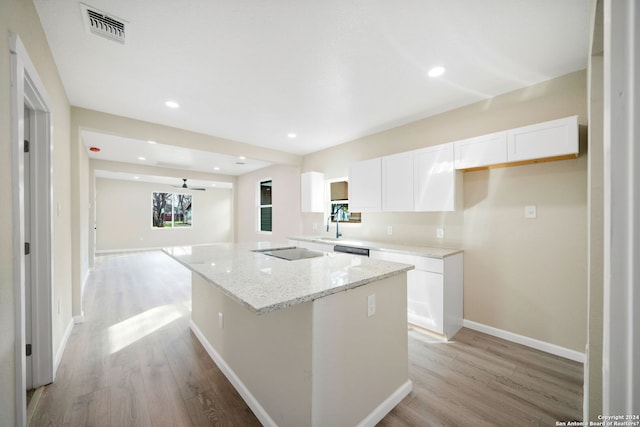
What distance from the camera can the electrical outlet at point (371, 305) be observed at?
1.54m

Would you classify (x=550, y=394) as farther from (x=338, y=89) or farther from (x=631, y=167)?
(x=338, y=89)

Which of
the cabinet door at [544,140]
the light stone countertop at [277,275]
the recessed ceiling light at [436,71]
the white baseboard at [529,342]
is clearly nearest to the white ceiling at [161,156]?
the light stone countertop at [277,275]

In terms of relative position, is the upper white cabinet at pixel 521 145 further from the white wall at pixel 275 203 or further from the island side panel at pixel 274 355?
the white wall at pixel 275 203

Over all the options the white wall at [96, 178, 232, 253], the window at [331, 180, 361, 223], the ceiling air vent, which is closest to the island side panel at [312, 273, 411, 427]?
the ceiling air vent

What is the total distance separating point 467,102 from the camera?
2.85 m

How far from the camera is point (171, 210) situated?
Answer: 933 cm

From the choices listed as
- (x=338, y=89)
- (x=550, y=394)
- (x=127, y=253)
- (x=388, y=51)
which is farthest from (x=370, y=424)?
(x=127, y=253)

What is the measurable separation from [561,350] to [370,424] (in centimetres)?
207

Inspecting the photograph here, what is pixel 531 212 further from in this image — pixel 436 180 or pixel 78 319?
pixel 78 319

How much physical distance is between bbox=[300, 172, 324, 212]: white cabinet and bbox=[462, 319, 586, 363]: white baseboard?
2.88 metres

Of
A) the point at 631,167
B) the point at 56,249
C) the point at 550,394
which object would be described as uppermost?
the point at 631,167

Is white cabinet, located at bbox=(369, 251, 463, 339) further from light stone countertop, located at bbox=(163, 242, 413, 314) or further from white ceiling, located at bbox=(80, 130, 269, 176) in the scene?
white ceiling, located at bbox=(80, 130, 269, 176)

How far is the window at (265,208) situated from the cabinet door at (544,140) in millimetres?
5244

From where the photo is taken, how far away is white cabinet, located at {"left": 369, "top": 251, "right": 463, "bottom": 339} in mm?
2627
